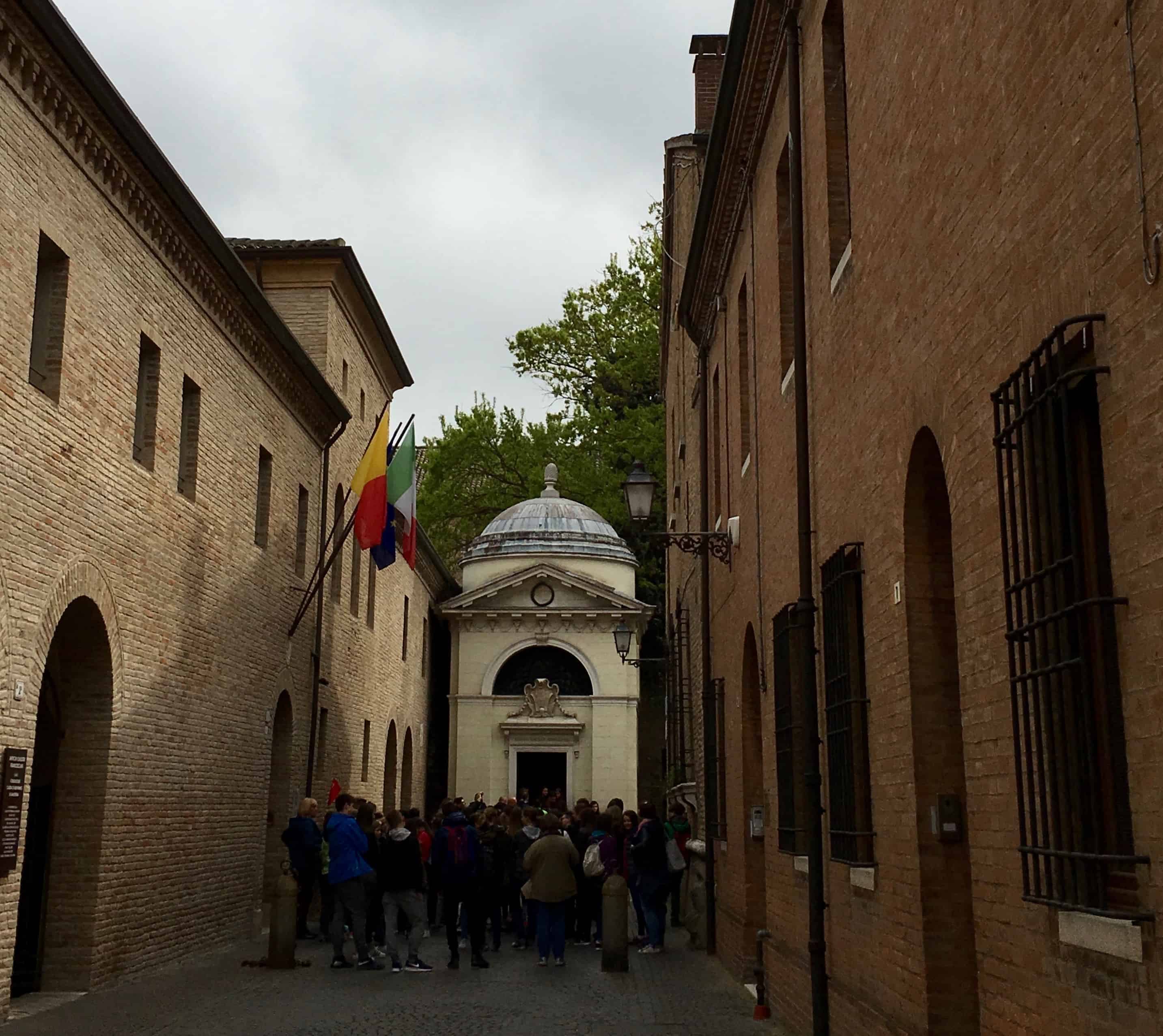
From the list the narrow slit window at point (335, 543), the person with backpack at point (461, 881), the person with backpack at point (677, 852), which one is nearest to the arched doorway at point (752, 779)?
the person with backpack at point (677, 852)

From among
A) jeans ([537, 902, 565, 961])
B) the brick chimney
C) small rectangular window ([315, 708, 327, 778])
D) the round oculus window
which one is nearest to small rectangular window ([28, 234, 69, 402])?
jeans ([537, 902, 565, 961])

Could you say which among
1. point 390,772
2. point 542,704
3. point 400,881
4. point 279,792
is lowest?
point 400,881

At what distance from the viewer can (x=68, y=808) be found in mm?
13250

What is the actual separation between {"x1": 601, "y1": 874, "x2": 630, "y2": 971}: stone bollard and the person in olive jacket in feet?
1.71

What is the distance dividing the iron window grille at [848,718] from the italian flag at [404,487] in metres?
12.3

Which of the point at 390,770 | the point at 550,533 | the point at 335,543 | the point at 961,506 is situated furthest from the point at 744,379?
the point at 550,533

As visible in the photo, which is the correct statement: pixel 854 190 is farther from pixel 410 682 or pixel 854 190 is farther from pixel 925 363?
pixel 410 682

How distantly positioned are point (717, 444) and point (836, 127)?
7.81 meters

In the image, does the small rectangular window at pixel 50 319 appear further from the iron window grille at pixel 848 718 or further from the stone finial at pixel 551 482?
the stone finial at pixel 551 482

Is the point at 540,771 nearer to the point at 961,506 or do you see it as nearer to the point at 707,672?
the point at 707,672

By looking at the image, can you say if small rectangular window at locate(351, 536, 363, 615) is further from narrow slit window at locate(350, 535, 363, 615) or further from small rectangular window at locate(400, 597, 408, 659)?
small rectangular window at locate(400, 597, 408, 659)

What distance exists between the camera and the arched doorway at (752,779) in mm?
13758

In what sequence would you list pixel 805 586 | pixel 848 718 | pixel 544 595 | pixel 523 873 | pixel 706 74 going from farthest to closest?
pixel 544 595
pixel 706 74
pixel 523 873
pixel 805 586
pixel 848 718

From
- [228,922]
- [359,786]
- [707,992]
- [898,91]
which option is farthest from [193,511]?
[359,786]
